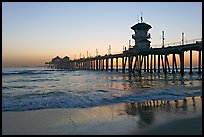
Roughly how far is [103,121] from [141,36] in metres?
35.6

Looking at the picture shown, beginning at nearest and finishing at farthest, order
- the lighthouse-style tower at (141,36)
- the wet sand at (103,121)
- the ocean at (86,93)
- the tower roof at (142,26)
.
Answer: the wet sand at (103,121)
the ocean at (86,93)
the lighthouse-style tower at (141,36)
the tower roof at (142,26)

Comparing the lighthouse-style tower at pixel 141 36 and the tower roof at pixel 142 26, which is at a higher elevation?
the tower roof at pixel 142 26

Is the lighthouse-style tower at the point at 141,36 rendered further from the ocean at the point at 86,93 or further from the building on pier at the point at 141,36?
A: the ocean at the point at 86,93

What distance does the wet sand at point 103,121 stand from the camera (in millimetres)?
6023

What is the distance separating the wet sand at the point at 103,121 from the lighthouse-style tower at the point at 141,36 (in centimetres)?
3171

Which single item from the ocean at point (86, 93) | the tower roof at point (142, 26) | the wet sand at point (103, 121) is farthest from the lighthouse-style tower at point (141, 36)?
the wet sand at point (103, 121)

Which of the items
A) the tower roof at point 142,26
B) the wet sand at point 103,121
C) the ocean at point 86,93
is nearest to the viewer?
the wet sand at point 103,121

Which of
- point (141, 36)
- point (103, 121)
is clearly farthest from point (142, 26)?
point (103, 121)

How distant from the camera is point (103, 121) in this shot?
7086 millimetres

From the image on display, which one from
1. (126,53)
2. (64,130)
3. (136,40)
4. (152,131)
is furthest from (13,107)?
(126,53)

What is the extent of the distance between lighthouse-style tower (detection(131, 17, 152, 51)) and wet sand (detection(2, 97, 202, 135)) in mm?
31713

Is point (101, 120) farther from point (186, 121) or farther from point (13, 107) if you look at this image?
point (13, 107)

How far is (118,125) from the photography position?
6.56 metres

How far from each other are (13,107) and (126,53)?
124 ft
